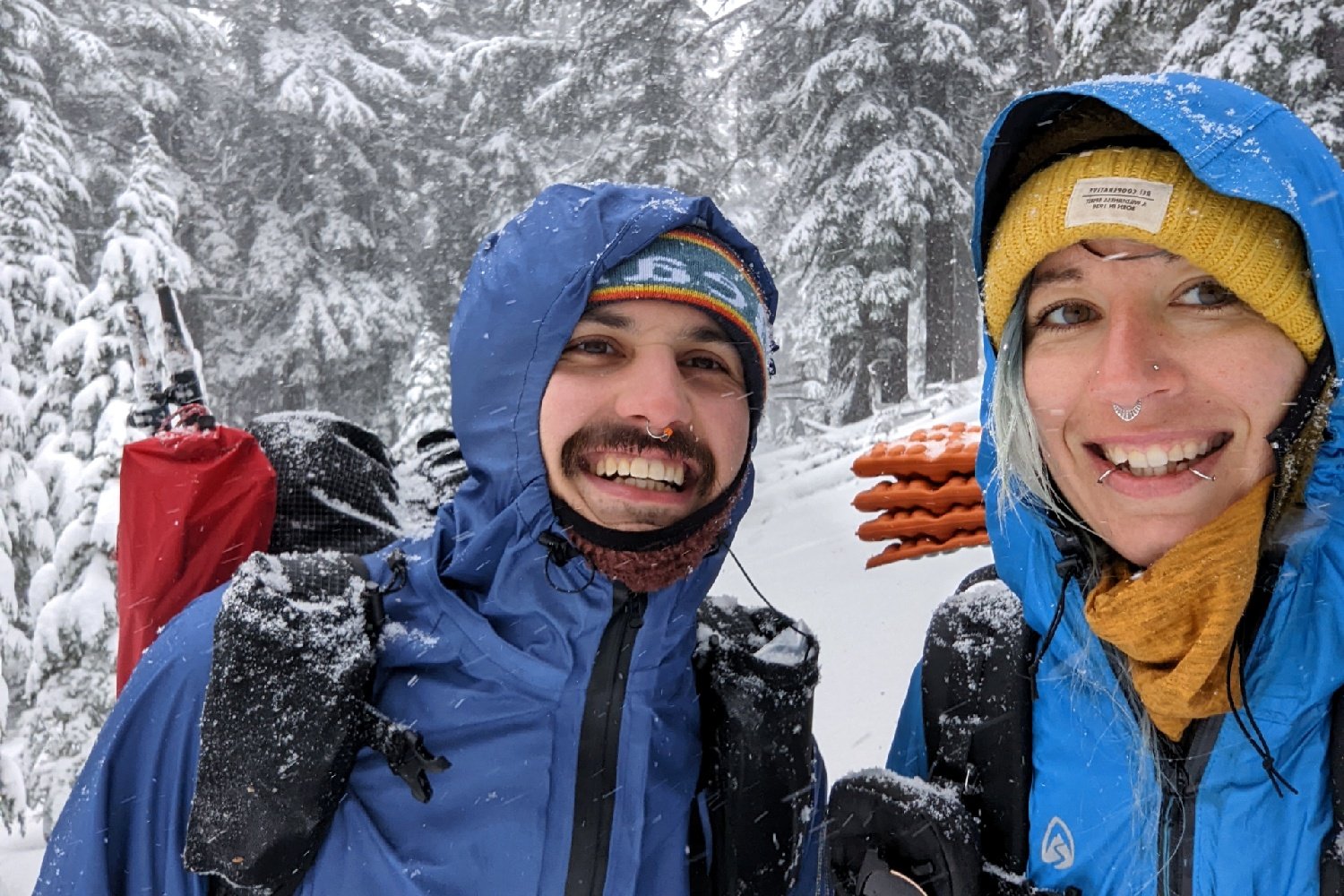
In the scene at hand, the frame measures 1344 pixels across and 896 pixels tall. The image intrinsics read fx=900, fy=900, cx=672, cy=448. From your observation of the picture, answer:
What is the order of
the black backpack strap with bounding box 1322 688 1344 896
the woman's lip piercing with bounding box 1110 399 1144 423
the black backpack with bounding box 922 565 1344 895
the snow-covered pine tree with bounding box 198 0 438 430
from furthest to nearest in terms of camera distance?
1. the snow-covered pine tree with bounding box 198 0 438 430
2. the black backpack with bounding box 922 565 1344 895
3. the woman's lip piercing with bounding box 1110 399 1144 423
4. the black backpack strap with bounding box 1322 688 1344 896

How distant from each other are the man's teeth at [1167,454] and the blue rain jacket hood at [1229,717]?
7.1 inches

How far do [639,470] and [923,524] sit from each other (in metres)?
5.50

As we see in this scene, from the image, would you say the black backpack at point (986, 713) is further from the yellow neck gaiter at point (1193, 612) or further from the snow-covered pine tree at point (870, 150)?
the snow-covered pine tree at point (870, 150)

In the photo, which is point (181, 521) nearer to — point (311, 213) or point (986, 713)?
point (986, 713)

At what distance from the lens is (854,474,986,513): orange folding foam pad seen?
7.09m

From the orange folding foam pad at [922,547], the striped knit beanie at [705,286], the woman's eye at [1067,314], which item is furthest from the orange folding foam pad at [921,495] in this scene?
the woman's eye at [1067,314]

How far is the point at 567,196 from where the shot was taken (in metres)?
2.39

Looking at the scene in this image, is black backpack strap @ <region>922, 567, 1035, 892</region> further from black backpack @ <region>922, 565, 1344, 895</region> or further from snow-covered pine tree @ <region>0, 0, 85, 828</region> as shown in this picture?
snow-covered pine tree @ <region>0, 0, 85, 828</region>

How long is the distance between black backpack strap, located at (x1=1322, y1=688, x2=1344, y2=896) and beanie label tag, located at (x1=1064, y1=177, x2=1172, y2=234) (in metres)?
1.00

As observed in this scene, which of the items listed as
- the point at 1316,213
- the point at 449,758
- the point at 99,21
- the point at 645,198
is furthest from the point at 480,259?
the point at 99,21

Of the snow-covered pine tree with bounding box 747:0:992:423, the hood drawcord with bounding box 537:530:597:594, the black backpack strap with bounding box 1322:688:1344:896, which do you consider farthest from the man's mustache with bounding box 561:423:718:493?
the snow-covered pine tree with bounding box 747:0:992:423

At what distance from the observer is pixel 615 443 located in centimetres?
220

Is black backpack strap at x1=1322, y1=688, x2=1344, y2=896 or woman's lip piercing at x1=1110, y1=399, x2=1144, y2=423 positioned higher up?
woman's lip piercing at x1=1110, y1=399, x2=1144, y2=423

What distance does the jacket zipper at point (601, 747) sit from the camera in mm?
2004
